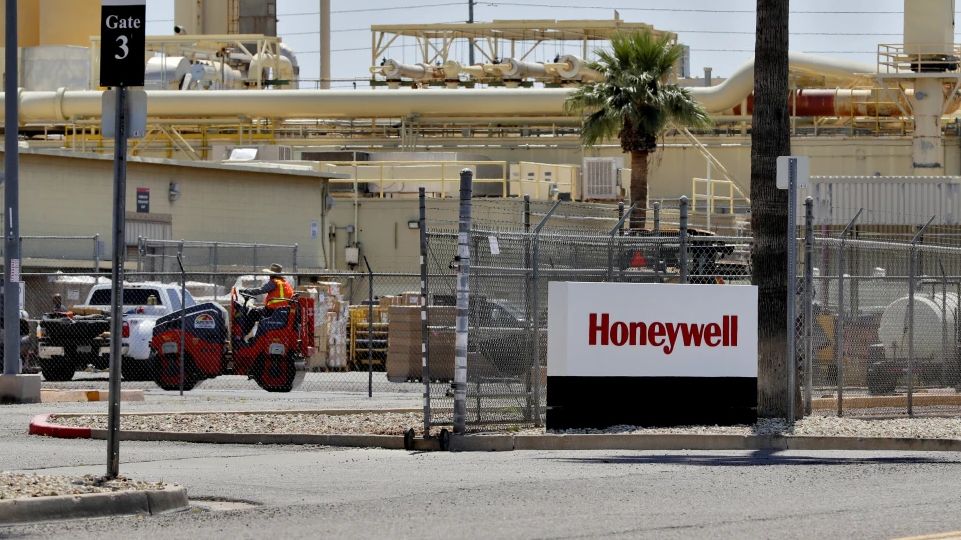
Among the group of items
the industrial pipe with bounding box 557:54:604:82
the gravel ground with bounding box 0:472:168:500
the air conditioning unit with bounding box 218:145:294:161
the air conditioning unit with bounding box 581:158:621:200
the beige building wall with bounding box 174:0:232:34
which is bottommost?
the gravel ground with bounding box 0:472:168:500

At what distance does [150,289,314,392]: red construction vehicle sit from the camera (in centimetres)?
2464

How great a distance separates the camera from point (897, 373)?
2216cm

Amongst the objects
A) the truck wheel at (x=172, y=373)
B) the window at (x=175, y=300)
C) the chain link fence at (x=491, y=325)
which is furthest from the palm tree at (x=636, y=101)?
the truck wheel at (x=172, y=373)

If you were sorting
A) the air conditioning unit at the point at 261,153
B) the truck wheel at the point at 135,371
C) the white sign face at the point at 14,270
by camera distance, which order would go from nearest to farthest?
1. the white sign face at the point at 14,270
2. the truck wheel at the point at 135,371
3. the air conditioning unit at the point at 261,153

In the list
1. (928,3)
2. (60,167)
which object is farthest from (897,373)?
(928,3)

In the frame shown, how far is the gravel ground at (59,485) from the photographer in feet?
35.6

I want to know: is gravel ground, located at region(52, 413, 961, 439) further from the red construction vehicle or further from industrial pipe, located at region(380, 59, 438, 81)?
A: industrial pipe, located at region(380, 59, 438, 81)

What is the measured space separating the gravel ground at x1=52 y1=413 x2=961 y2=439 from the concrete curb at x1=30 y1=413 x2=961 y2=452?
0.24 metres

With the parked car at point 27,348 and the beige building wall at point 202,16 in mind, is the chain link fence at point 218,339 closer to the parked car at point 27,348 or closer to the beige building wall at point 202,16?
the parked car at point 27,348

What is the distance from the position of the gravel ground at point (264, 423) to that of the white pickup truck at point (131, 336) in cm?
786

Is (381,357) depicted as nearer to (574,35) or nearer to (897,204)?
(897,204)

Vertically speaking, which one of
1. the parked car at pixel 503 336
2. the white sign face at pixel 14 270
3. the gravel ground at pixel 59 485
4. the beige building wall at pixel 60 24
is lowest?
the gravel ground at pixel 59 485

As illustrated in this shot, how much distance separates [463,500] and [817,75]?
4178 cm

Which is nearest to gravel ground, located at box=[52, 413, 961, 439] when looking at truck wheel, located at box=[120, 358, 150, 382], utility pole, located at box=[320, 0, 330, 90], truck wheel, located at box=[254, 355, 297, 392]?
truck wheel, located at box=[254, 355, 297, 392]
